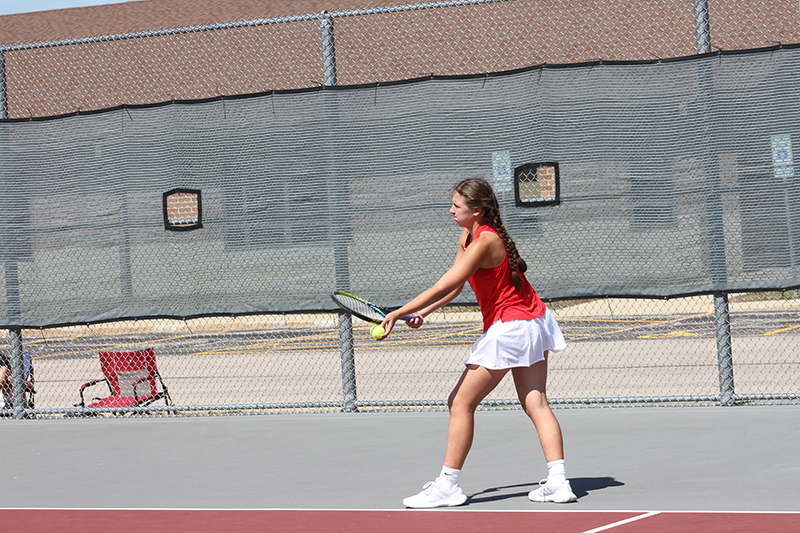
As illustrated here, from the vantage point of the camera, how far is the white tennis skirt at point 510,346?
4.54 metres

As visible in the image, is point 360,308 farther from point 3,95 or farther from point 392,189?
point 3,95

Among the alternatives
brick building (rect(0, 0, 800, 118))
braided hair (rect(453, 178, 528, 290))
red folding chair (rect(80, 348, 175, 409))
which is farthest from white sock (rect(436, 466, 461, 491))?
brick building (rect(0, 0, 800, 118))

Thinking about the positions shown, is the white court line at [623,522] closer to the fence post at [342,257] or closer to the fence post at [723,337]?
the fence post at [723,337]

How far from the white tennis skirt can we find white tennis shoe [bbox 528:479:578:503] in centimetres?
64

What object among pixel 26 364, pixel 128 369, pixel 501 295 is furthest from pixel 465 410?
pixel 26 364

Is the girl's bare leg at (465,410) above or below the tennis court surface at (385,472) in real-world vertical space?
above

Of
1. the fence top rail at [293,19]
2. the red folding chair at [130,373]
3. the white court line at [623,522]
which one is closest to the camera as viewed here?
the white court line at [623,522]

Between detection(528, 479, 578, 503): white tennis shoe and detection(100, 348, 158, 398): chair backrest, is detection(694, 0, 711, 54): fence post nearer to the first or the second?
detection(528, 479, 578, 503): white tennis shoe

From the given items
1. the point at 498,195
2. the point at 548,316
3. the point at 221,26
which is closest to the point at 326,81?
the point at 221,26

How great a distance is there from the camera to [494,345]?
4.55 m

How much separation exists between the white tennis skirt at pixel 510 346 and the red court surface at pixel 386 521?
740 mm

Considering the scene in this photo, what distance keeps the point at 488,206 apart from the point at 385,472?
1.88m

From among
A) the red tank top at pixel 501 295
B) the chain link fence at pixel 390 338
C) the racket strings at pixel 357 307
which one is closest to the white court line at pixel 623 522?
the red tank top at pixel 501 295

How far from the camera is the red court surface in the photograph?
4133 mm
